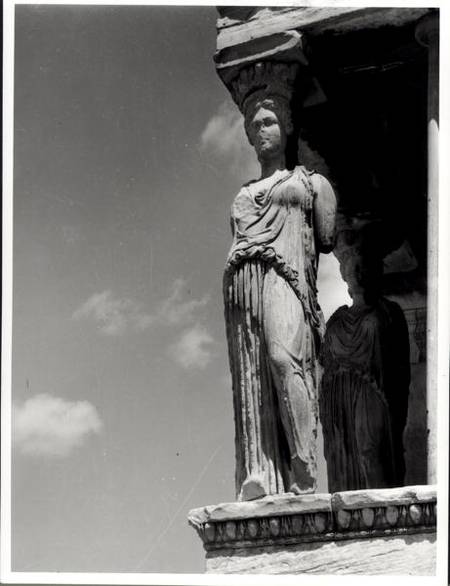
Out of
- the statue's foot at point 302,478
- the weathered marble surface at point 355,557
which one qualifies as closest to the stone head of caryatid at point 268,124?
the statue's foot at point 302,478

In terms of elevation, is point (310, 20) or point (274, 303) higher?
point (310, 20)

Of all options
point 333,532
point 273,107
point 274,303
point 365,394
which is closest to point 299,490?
point 333,532

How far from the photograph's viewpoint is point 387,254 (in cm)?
2038

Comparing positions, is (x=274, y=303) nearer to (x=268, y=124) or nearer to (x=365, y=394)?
(x=268, y=124)

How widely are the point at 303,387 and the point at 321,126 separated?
3241 mm

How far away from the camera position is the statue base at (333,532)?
16359 millimetres

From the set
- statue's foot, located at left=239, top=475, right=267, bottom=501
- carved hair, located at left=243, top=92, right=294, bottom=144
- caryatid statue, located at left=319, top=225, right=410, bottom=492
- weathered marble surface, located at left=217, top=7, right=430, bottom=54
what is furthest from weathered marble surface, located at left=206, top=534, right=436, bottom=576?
weathered marble surface, located at left=217, top=7, right=430, bottom=54

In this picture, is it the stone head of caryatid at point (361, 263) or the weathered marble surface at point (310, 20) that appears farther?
the stone head of caryatid at point (361, 263)

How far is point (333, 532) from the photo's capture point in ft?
54.0

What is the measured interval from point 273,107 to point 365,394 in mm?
2684

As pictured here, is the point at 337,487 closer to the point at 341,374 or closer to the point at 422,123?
the point at 341,374

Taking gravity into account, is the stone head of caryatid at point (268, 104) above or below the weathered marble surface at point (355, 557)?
above

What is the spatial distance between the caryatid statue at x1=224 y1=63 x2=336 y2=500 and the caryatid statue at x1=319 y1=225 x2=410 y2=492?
5.81 feet

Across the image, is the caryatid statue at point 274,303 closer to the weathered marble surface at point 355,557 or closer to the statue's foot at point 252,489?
the statue's foot at point 252,489
